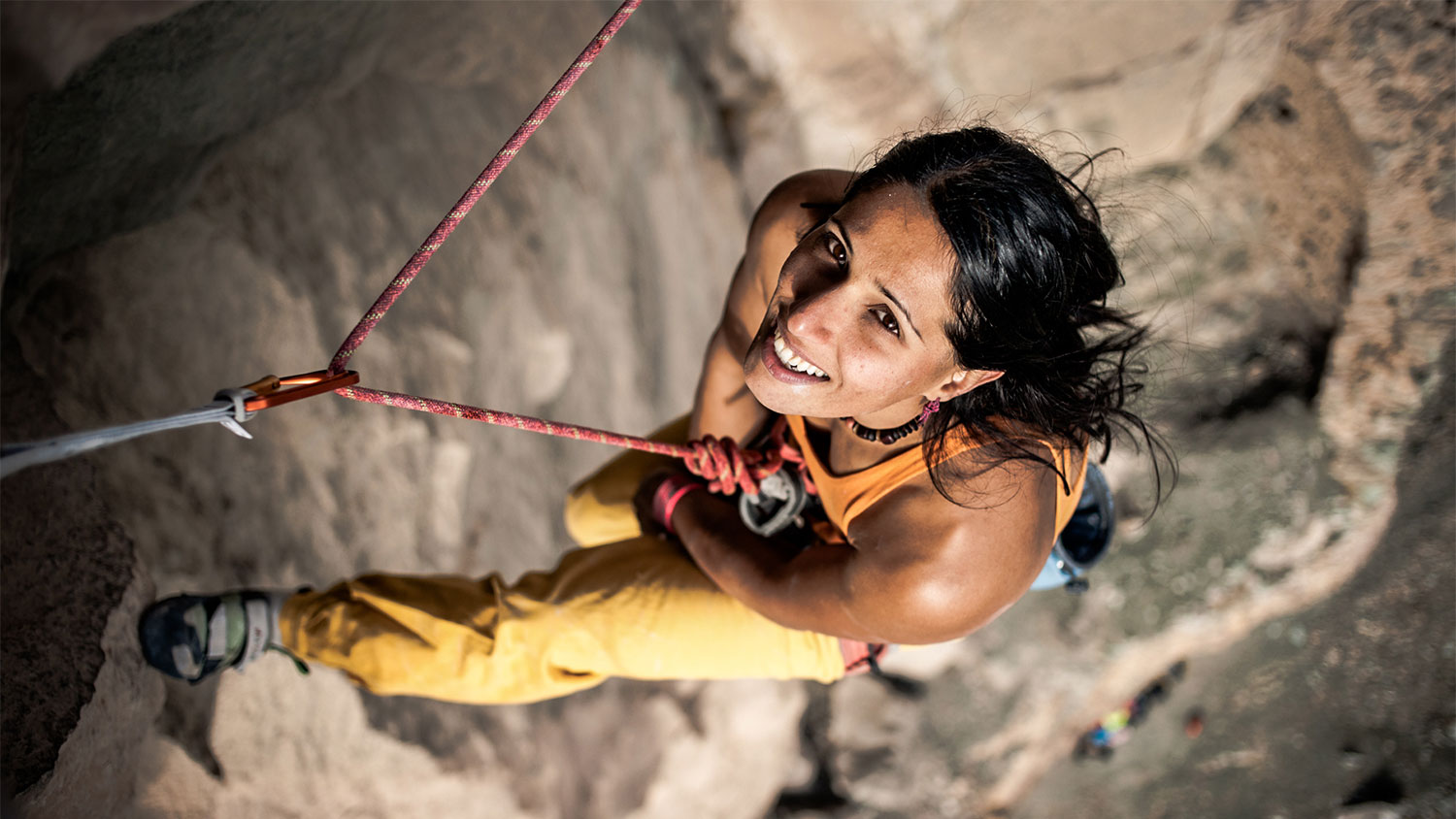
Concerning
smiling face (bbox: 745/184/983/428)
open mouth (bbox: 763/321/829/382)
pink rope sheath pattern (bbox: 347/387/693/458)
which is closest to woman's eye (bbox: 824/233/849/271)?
smiling face (bbox: 745/184/983/428)

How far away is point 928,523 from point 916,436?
176 mm

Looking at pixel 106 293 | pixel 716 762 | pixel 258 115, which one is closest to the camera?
pixel 106 293

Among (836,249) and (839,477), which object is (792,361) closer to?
(836,249)

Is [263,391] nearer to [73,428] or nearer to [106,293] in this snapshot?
[73,428]

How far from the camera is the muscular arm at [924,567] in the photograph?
52.1 inches

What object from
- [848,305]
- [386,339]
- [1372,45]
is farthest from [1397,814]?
[386,339]

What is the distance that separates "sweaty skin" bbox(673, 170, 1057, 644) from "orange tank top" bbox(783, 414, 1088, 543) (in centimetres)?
2

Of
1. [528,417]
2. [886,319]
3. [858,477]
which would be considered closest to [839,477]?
[858,477]

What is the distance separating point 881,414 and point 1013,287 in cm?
33

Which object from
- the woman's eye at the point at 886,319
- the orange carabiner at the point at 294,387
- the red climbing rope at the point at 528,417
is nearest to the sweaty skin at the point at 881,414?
the woman's eye at the point at 886,319

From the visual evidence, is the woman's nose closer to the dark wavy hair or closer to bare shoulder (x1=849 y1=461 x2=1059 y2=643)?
the dark wavy hair

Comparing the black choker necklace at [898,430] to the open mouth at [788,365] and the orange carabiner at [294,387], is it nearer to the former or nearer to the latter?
the open mouth at [788,365]

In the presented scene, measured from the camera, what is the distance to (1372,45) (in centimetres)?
238

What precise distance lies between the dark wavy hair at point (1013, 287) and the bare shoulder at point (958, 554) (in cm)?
4
